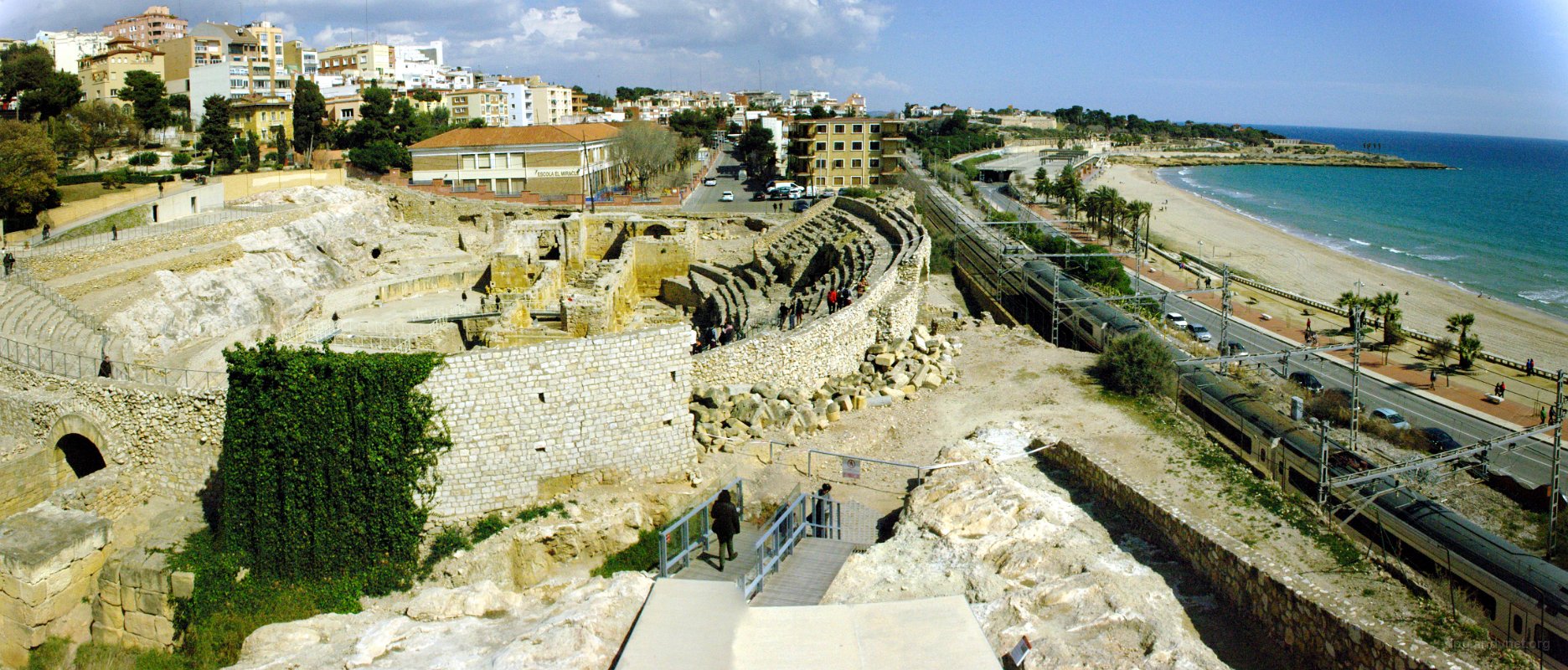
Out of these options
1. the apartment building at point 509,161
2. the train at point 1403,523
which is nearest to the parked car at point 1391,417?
the train at point 1403,523

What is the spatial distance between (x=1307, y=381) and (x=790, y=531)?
18.1 metres

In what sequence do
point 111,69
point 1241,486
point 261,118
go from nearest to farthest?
point 1241,486 → point 261,118 → point 111,69

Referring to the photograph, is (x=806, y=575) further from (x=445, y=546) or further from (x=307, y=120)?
(x=307, y=120)

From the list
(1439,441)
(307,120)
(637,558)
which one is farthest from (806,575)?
(307,120)

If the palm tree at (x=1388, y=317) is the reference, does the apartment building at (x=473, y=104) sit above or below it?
above

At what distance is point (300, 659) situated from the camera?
33.3ft

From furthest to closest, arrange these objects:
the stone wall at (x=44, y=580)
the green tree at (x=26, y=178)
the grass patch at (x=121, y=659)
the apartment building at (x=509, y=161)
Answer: the apartment building at (x=509, y=161), the green tree at (x=26, y=178), the stone wall at (x=44, y=580), the grass patch at (x=121, y=659)

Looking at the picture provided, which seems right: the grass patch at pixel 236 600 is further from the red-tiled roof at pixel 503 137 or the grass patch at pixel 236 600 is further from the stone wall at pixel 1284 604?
the red-tiled roof at pixel 503 137

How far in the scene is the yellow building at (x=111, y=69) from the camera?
237 ft

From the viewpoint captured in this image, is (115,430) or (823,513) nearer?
(823,513)

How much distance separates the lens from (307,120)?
63.9 m

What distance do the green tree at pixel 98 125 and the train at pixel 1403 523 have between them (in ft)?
→ 163

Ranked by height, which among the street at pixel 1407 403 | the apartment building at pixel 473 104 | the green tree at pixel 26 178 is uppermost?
the apartment building at pixel 473 104

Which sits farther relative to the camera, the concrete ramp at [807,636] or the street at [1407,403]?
the street at [1407,403]
